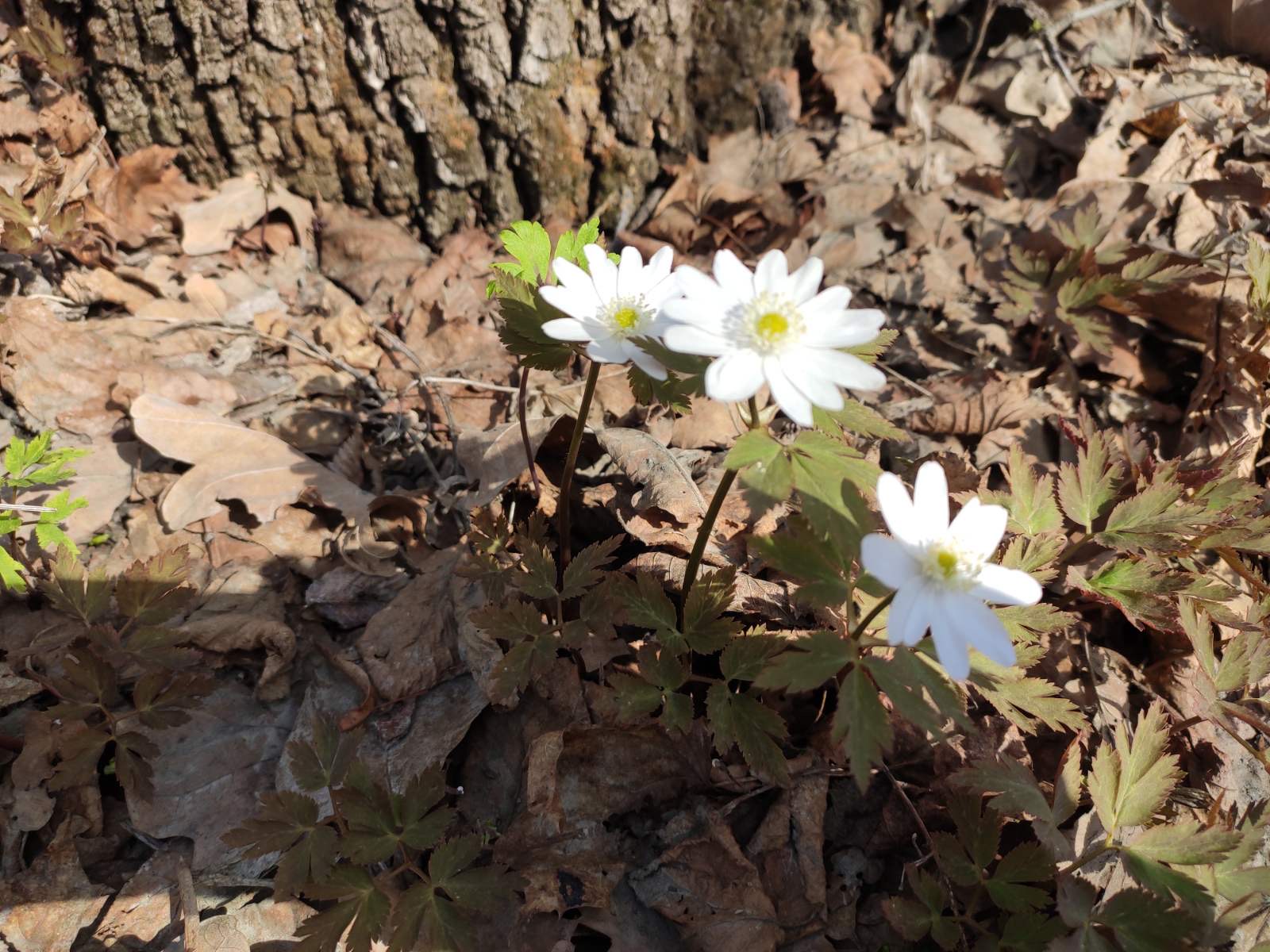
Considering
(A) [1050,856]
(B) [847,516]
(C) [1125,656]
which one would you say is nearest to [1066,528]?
(C) [1125,656]

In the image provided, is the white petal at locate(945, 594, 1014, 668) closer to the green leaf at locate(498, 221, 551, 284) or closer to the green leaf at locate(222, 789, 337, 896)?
the green leaf at locate(498, 221, 551, 284)

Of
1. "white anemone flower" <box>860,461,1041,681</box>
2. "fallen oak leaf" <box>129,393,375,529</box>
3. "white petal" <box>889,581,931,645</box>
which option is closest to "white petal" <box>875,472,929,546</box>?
"white anemone flower" <box>860,461,1041,681</box>

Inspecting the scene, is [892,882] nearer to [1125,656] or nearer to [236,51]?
[1125,656]

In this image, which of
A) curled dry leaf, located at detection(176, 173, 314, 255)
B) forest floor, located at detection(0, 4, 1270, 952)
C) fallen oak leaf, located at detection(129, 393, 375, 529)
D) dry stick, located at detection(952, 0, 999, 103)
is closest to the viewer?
forest floor, located at detection(0, 4, 1270, 952)

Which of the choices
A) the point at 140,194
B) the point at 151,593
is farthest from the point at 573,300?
the point at 140,194

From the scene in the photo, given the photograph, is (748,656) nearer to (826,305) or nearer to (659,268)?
(826,305)
